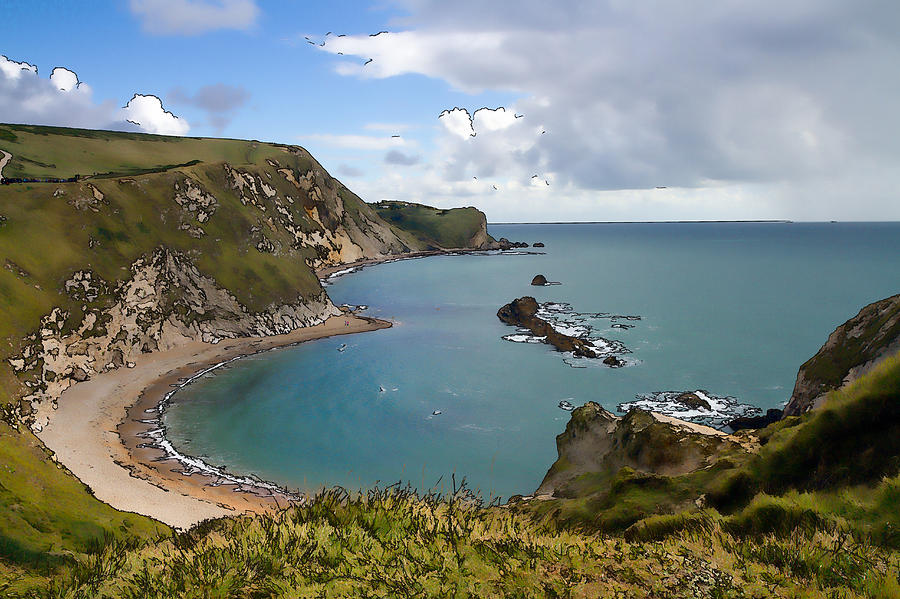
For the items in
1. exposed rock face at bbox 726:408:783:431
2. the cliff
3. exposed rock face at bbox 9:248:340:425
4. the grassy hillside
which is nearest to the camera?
the grassy hillside

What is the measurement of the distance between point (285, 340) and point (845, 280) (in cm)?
15990

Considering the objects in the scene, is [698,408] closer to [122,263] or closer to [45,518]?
[45,518]

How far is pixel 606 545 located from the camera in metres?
7.85

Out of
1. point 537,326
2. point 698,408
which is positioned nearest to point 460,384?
point 698,408

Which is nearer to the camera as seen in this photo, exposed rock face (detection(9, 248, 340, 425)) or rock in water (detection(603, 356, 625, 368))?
exposed rock face (detection(9, 248, 340, 425))

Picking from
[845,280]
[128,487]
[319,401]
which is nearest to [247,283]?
[319,401]

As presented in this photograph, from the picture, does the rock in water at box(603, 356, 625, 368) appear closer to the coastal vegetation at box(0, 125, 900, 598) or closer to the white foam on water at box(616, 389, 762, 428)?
the white foam on water at box(616, 389, 762, 428)

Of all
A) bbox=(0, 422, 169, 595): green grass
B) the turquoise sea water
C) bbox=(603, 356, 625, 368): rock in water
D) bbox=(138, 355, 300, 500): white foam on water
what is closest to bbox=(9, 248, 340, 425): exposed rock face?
the turquoise sea water

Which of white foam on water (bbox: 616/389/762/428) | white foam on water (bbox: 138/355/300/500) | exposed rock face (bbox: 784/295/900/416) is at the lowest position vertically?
white foam on water (bbox: 138/355/300/500)

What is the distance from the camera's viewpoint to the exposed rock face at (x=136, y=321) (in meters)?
60.5

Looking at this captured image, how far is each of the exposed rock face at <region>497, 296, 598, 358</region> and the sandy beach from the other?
5341 centimetres

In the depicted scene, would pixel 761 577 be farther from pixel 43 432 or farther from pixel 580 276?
pixel 580 276

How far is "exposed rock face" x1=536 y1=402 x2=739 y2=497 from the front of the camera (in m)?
23.3

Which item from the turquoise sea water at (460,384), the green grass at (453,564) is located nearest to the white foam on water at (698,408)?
the turquoise sea water at (460,384)
